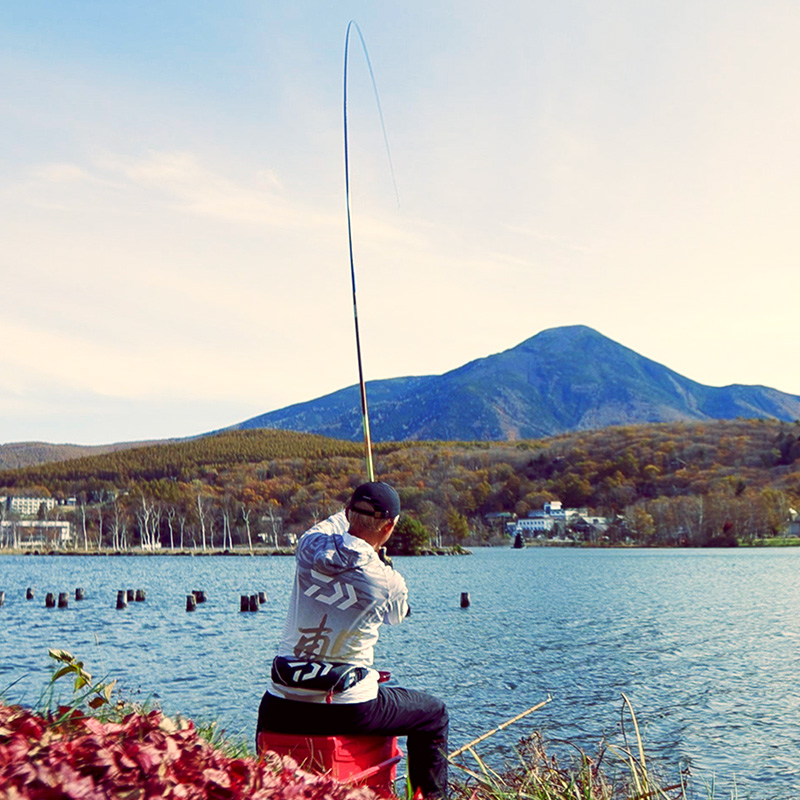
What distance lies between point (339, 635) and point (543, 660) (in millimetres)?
21046

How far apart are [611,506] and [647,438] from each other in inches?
761

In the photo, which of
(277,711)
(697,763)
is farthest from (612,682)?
(277,711)

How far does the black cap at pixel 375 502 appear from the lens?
427 cm

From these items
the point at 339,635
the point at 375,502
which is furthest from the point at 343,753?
the point at 375,502

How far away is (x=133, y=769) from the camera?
7.25ft

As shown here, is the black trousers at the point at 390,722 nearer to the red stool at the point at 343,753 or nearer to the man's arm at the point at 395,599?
the red stool at the point at 343,753

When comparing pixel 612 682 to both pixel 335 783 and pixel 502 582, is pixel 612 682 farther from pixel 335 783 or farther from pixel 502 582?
pixel 502 582

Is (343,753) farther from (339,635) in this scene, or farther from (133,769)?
(133,769)

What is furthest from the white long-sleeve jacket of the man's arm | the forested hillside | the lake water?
the forested hillside

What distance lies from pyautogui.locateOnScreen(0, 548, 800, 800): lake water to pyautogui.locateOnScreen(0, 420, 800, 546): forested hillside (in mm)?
92105

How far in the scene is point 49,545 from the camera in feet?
533

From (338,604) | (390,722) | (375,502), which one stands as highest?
(375,502)

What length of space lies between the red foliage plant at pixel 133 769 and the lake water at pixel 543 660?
5.98 feet

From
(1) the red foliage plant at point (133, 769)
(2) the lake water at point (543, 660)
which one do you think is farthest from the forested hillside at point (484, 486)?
(1) the red foliage plant at point (133, 769)
